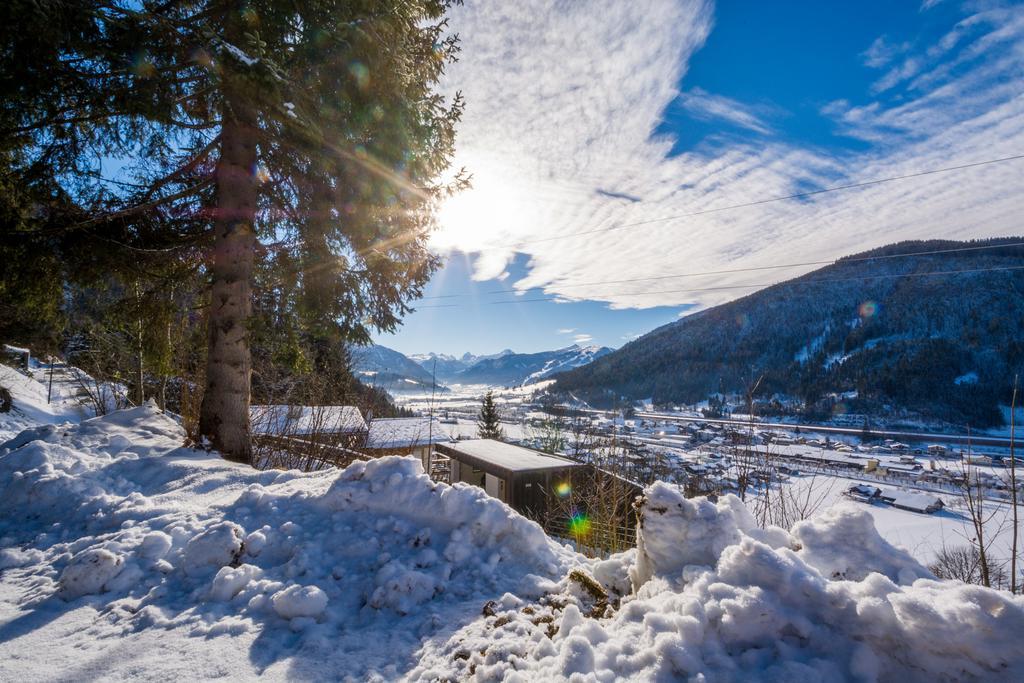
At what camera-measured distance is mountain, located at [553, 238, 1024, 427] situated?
9381 centimetres

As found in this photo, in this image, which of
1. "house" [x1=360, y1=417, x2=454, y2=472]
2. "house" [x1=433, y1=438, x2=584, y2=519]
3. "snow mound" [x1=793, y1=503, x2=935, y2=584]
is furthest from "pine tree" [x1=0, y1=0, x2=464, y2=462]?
"house" [x1=360, y1=417, x2=454, y2=472]

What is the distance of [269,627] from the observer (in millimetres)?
2238

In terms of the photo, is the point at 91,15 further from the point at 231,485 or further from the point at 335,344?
the point at 231,485

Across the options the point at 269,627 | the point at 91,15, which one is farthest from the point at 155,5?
the point at 269,627

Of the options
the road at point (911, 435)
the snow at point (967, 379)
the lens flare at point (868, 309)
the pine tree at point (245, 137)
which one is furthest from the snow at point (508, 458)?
the lens flare at point (868, 309)

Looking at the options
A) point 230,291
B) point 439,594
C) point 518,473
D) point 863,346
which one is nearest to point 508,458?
point 518,473

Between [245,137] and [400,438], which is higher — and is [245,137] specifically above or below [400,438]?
above

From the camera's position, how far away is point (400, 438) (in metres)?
24.3

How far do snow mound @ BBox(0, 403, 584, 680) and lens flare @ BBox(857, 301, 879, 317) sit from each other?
19158 centimetres

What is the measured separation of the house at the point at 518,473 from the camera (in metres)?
18.2

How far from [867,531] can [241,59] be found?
645 centimetres

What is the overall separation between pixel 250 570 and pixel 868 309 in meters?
198

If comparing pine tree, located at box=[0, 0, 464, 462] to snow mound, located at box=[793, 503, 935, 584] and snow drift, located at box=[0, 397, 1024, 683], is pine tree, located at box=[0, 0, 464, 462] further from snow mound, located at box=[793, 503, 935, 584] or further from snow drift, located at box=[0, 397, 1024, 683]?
snow mound, located at box=[793, 503, 935, 584]

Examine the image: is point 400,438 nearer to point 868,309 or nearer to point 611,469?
point 611,469
